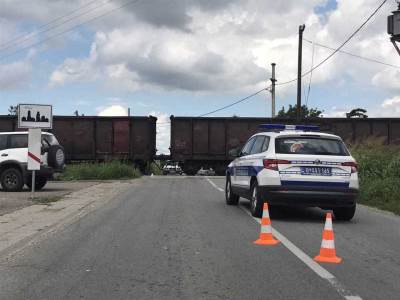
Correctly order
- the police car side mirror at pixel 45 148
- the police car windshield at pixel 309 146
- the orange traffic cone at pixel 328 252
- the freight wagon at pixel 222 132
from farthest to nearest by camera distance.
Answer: the freight wagon at pixel 222 132 < the police car side mirror at pixel 45 148 < the police car windshield at pixel 309 146 < the orange traffic cone at pixel 328 252

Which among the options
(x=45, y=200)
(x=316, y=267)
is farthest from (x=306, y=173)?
(x=45, y=200)

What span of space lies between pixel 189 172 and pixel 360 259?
2707 cm

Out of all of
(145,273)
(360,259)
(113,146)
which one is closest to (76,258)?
(145,273)

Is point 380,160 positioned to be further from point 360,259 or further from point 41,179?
point 360,259

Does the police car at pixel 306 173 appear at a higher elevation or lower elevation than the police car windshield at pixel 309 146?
lower

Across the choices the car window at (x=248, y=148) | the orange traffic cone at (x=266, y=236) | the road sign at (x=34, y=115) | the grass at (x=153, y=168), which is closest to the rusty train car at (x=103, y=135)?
the grass at (x=153, y=168)

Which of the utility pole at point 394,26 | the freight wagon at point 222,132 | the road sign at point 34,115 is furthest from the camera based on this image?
the freight wagon at point 222,132

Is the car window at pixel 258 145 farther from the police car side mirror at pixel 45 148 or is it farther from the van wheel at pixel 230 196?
the police car side mirror at pixel 45 148

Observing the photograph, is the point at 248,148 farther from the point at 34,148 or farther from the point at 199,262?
the point at 199,262

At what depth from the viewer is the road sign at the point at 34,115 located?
15492 mm

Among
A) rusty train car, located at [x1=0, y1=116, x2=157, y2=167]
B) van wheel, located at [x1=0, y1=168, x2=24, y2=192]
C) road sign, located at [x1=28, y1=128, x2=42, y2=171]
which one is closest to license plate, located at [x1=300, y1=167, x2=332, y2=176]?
road sign, located at [x1=28, y1=128, x2=42, y2=171]

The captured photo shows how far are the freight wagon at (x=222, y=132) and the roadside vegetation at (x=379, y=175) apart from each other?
28.8 feet

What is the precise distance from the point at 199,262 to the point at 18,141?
13.9 metres

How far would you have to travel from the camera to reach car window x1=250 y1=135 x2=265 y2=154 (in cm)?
1239
